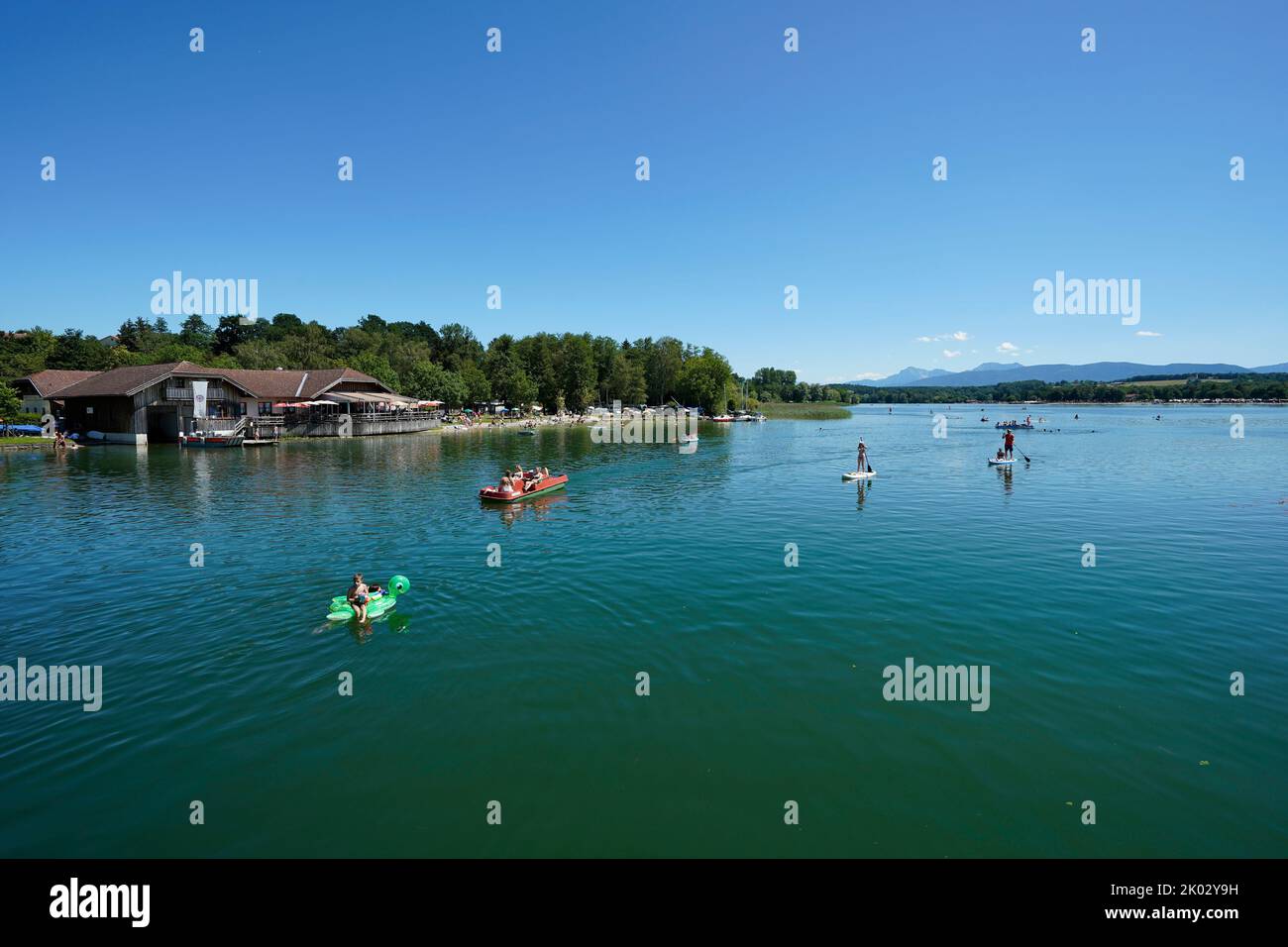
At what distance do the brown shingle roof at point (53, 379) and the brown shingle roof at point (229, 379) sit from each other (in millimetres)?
6365

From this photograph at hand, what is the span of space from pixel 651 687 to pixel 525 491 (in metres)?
Result: 23.3

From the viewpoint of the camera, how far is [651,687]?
1290cm

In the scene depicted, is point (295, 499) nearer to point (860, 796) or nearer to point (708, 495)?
point (708, 495)

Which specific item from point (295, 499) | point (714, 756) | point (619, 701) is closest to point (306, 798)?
point (619, 701)

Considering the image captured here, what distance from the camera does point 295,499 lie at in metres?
34.5

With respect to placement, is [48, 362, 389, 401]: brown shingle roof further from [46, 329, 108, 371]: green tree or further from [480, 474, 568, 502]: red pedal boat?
[480, 474, 568, 502]: red pedal boat

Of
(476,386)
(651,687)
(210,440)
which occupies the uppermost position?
(476,386)

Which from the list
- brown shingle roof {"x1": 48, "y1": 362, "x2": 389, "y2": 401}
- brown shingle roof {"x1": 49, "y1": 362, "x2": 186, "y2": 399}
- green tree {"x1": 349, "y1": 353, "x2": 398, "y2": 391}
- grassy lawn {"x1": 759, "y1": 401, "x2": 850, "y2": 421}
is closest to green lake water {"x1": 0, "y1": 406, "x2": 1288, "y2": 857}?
brown shingle roof {"x1": 49, "y1": 362, "x2": 186, "y2": 399}

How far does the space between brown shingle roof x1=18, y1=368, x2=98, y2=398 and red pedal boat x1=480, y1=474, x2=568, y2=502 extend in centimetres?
7033

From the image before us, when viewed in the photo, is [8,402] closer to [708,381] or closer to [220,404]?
[220,404]

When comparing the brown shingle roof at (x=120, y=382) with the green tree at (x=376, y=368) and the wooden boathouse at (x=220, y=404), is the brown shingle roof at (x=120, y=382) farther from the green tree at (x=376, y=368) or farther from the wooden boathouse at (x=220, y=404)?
the green tree at (x=376, y=368)

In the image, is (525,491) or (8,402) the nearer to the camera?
(525,491)

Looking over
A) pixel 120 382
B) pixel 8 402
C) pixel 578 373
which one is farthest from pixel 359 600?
pixel 578 373

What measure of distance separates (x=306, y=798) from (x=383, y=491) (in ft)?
99.2
